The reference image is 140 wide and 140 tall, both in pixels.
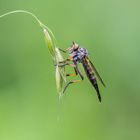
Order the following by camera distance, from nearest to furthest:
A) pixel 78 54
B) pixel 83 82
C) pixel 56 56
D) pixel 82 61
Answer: pixel 56 56, pixel 78 54, pixel 82 61, pixel 83 82

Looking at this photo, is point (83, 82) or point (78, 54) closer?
point (78, 54)

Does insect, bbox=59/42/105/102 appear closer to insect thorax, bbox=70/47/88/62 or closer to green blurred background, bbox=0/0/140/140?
insect thorax, bbox=70/47/88/62

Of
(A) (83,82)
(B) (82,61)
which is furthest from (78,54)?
(A) (83,82)

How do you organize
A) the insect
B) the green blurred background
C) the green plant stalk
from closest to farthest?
the green plant stalk
the insect
the green blurred background

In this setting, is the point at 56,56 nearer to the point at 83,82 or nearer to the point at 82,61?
the point at 82,61

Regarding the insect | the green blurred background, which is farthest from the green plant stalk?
the green blurred background

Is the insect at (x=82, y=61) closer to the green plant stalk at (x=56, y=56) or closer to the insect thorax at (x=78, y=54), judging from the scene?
the insect thorax at (x=78, y=54)

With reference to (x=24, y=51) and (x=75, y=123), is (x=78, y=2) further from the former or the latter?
(x=75, y=123)

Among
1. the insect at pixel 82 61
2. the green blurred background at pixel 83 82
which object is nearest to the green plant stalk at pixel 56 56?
the insect at pixel 82 61

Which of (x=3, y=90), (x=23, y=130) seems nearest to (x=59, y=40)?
(x=3, y=90)
